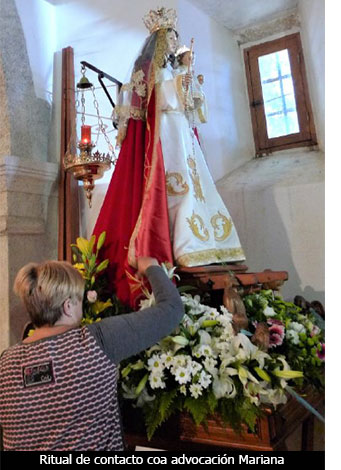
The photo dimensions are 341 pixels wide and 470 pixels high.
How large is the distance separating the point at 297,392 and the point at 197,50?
2.28 metres

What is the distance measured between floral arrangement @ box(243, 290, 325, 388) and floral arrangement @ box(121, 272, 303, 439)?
0.11m

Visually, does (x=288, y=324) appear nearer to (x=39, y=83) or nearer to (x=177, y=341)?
(x=177, y=341)

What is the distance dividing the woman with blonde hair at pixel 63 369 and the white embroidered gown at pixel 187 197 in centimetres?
65

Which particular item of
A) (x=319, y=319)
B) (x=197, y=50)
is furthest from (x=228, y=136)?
(x=319, y=319)

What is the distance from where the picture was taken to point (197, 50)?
2641 millimetres

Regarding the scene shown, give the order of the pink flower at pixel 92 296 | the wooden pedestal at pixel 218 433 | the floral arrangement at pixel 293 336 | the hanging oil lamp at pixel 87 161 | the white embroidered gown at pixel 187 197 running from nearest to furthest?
1. the wooden pedestal at pixel 218 433
2. the floral arrangement at pixel 293 336
3. the pink flower at pixel 92 296
4. the white embroidered gown at pixel 187 197
5. the hanging oil lamp at pixel 87 161

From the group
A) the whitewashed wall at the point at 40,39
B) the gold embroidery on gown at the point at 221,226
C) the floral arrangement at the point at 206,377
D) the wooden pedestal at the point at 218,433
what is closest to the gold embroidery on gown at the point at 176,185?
the gold embroidery on gown at the point at 221,226

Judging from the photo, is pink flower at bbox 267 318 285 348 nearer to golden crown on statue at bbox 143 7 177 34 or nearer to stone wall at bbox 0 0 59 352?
golden crown on statue at bbox 143 7 177 34

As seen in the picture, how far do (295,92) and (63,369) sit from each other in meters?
2.48

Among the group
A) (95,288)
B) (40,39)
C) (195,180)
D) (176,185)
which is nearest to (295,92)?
(195,180)

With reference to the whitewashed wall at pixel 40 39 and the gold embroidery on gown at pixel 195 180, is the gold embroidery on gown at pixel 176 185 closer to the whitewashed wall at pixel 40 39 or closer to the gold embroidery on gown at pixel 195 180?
the gold embroidery on gown at pixel 195 180

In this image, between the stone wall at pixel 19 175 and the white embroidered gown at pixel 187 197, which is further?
the stone wall at pixel 19 175

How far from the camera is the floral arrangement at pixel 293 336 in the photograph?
1304 mm

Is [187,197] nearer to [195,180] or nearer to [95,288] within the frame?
[195,180]
